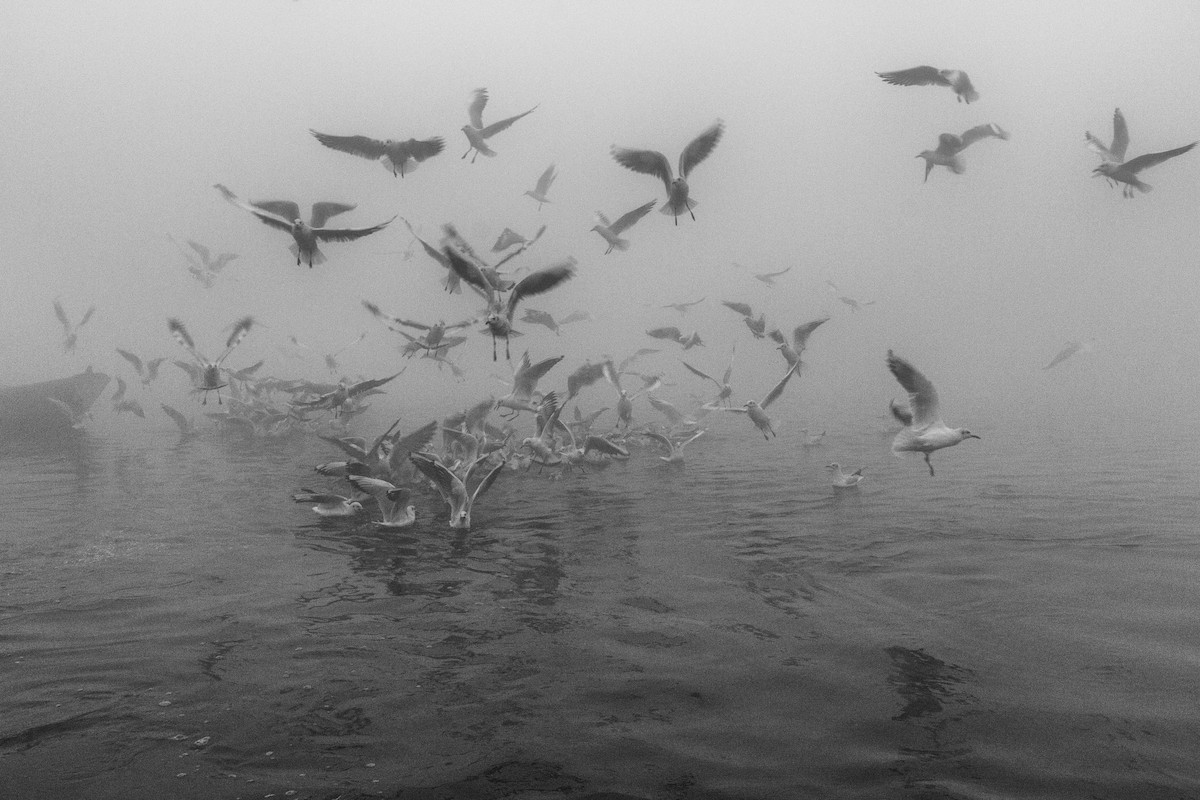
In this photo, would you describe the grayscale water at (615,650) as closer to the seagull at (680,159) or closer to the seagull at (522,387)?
the seagull at (522,387)

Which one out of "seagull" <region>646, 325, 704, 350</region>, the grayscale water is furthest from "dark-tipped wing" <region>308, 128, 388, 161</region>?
"seagull" <region>646, 325, 704, 350</region>

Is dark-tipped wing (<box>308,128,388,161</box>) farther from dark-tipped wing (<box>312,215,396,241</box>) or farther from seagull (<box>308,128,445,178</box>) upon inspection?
dark-tipped wing (<box>312,215,396,241</box>)

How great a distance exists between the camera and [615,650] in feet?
19.0

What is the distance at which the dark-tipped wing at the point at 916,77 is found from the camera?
10.8m

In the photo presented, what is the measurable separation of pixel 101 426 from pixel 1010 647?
2729cm

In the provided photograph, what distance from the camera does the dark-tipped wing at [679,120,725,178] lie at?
9.81 meters

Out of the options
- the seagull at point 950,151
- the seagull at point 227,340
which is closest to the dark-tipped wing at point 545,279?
the seagull at point 227,340

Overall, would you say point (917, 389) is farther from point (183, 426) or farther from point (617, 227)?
point (183, 426)

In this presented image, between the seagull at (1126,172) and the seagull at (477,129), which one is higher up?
the seagull at (477,129)

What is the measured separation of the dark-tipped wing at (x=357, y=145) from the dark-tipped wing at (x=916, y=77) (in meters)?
7.50

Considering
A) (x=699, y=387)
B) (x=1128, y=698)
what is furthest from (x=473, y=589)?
(x=699, y=387)

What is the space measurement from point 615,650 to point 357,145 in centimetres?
810

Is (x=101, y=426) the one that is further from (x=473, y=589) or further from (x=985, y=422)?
(x=985, y=422)

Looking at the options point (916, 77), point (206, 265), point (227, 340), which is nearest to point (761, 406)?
point (916, 77)
